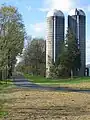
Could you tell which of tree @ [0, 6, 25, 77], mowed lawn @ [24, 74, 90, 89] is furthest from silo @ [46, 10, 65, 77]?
tree @ [0, 6, 25, 77]

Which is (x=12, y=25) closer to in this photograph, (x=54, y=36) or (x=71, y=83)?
(x=71, y=83)

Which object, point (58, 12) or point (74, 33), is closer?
point (74, 33)

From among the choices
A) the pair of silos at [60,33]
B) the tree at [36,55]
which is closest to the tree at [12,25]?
the pair of silos at [60,33]

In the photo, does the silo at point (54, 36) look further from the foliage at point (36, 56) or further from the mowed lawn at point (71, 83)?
the mowed lawn at point (71, 83)

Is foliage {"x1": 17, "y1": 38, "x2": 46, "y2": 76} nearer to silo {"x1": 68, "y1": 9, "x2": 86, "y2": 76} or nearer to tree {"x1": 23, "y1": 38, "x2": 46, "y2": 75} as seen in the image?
tree {"x1": 23, "y1": 38, "x2": 46, "y2": 75}

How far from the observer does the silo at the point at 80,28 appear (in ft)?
373

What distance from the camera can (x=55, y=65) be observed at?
10512 cm

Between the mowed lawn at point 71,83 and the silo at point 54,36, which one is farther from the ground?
the silo at point 54,36

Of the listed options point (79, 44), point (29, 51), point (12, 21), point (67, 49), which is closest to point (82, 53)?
point (79, 44)

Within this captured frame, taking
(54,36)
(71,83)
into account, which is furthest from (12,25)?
(54,36)

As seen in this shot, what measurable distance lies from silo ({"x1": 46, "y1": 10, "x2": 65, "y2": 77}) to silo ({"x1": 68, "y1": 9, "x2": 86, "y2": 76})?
3.49 m

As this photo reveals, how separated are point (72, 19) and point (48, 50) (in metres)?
12.7

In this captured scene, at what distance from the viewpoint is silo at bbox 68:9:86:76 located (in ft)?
373

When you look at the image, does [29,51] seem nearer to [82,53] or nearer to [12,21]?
[82,53]
